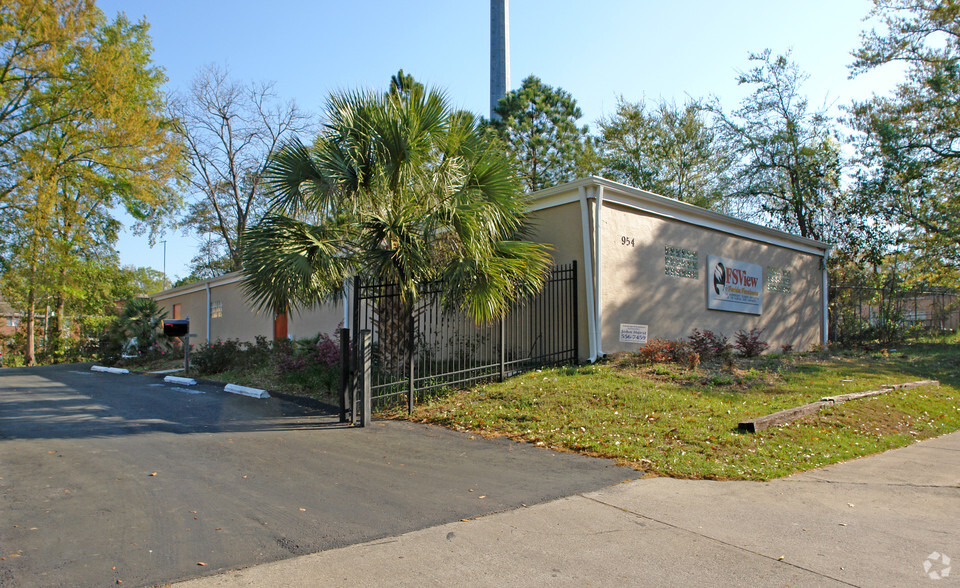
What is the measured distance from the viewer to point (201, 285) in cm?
2488

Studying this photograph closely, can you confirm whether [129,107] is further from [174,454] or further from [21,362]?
[174,454]

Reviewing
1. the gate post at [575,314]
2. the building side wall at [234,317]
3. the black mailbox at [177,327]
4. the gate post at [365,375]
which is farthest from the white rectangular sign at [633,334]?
the black mailbox at [177,327]

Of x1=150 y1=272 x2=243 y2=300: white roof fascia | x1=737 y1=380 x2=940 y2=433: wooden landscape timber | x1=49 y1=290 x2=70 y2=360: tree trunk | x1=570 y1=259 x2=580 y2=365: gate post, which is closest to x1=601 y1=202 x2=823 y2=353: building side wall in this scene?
x1=570 y1=259 x2=580 y2=365: gate post

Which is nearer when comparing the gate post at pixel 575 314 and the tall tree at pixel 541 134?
the gate post at pixel 575 314

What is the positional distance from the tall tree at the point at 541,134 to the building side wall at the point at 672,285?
1264cm

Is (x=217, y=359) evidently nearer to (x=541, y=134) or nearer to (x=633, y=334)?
(x=633, y=334)

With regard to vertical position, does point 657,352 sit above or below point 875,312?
below

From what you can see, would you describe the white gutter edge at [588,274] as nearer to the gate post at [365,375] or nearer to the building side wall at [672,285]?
the building side wall at [672,285]

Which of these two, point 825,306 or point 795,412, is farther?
point 825,306

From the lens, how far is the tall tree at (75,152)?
78.7 ft

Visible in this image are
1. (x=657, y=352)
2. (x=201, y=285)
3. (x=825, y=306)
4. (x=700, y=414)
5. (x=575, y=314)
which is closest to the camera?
(x=700, y=414)

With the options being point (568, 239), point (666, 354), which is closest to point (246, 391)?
point (568, 239)

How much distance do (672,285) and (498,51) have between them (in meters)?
17.9

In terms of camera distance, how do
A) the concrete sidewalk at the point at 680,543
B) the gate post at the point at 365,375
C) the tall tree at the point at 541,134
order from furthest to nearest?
the tall tree at the point at 541,134
the gate post at the point at 365,375
the concrete sidewalk at the point at 680,543
